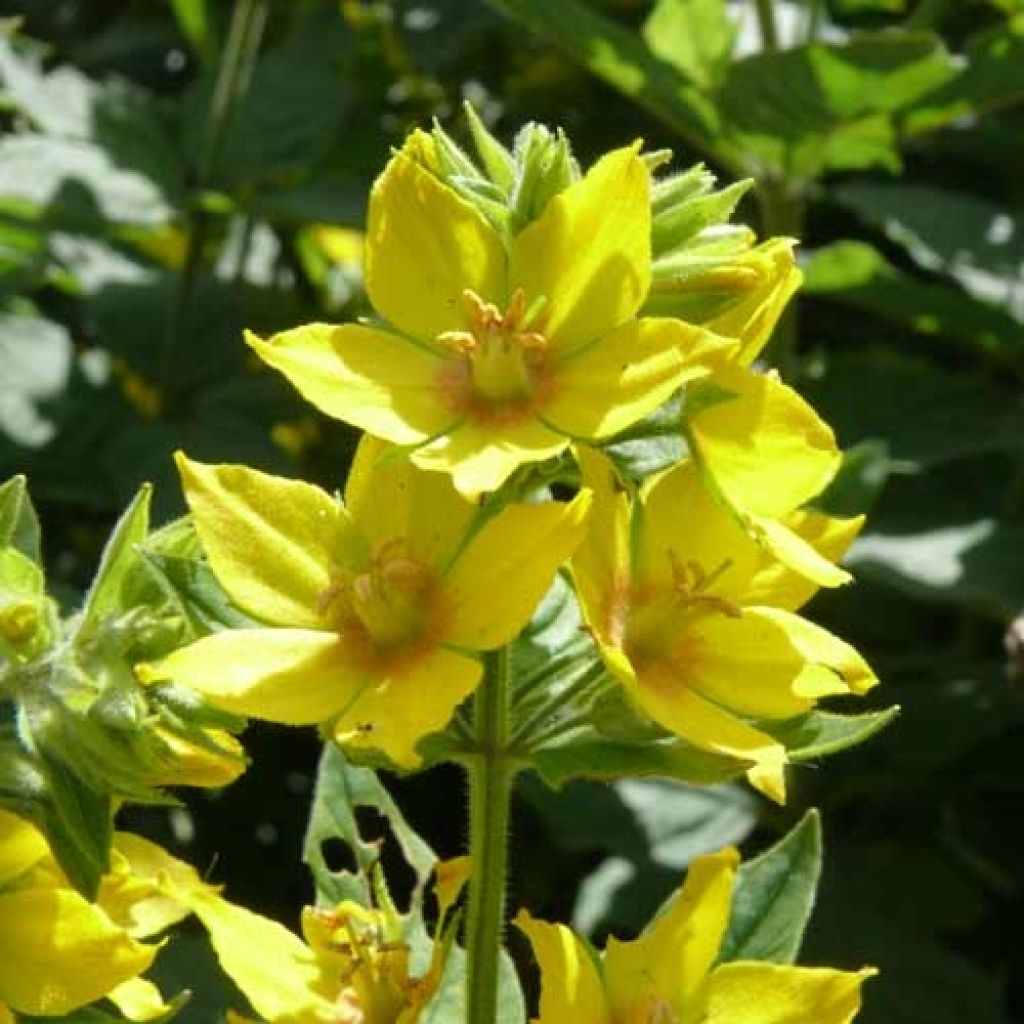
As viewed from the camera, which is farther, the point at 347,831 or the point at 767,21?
the point at 767,21

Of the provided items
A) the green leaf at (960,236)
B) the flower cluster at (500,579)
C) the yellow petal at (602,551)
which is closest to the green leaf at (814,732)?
the flower cluster at (500,579)

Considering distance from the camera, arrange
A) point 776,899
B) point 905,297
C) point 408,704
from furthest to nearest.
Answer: point 905,297
point 776,899
point 408,704

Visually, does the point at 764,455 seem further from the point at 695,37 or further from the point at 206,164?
the point at 206,164

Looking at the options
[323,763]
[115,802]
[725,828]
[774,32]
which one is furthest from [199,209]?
[115,802]

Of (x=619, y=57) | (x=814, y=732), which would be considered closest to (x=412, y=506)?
(x=814, y=732)

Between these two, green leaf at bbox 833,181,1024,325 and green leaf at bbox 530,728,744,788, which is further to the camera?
green leaf at bbox 833,181,1024,325

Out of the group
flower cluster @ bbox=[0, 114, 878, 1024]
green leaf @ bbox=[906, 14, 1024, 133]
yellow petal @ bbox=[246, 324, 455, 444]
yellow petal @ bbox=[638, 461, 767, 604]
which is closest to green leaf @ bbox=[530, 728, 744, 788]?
flower cluster @ bbox=[0, 114, 878, 1024]

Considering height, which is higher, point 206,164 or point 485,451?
point 485,451

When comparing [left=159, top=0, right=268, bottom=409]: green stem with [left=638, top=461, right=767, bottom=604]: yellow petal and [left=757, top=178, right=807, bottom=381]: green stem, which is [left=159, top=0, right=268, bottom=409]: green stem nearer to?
[left=757, top=178, right=807, bottom=381]: green stem

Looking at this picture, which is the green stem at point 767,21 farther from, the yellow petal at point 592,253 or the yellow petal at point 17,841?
the yellow petal at point 17,841
